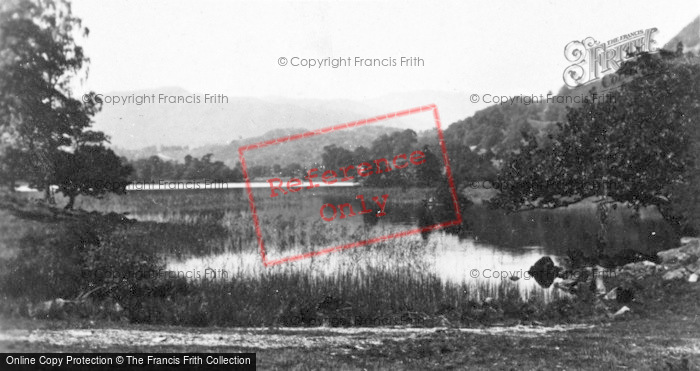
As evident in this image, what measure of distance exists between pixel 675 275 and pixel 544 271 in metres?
4.55

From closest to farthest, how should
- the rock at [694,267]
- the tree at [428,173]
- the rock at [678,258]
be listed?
1. the rock at [694,267]
2. the rock at [678,258]
3. the tree at [428,173]

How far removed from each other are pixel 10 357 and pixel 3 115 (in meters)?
11.4

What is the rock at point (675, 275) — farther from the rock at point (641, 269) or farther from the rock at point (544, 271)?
the rock at point (544, 271)

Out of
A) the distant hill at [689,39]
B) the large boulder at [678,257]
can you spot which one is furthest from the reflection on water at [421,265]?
the distant hill at [689,39]

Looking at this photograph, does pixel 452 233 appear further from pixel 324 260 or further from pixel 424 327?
pixel 424 327

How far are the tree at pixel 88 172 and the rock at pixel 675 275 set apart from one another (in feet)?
61.6

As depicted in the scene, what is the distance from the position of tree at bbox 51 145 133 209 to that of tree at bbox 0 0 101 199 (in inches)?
14.5

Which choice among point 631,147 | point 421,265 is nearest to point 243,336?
point 421,265

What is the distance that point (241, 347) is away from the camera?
9.40 m

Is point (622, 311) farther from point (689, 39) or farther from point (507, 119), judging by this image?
point (689, 39)

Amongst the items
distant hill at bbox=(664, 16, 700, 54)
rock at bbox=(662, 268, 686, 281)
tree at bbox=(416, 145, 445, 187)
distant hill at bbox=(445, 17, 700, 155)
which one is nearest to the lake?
rock at bbox=(662, 268, 686, 281)

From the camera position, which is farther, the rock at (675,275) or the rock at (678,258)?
the rock at (678,258)

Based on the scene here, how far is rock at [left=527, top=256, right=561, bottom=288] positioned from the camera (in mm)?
18372

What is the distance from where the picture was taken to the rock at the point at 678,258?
16609 millimetres
